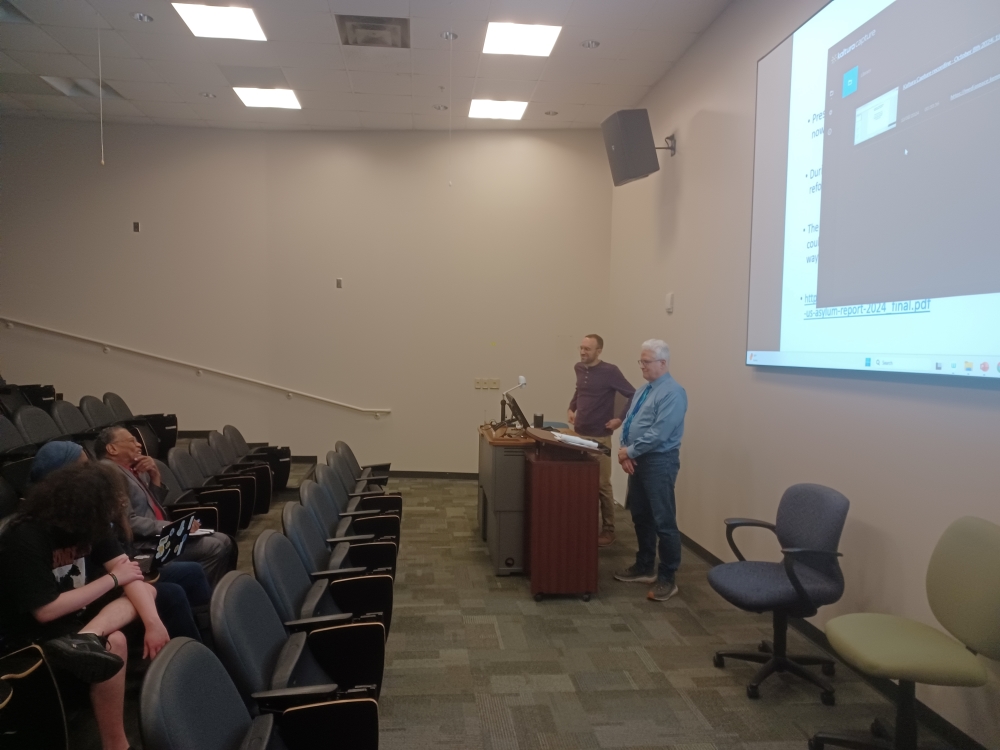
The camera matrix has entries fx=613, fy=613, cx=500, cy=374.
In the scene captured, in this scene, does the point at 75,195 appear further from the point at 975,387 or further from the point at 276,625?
the point at 975,387

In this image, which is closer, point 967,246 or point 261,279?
point 967,246

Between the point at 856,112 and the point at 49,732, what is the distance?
147 inches

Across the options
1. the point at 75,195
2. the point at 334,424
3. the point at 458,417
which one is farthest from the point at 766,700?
the point at 75,195

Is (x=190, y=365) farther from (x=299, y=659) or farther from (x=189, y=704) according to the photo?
(x=189, y=704)

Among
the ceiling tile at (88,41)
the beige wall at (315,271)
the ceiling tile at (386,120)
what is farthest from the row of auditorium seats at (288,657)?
the ceiling tile at (386,120)

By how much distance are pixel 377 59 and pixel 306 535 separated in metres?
3.94

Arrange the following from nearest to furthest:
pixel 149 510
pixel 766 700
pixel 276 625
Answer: pixel 276 625
pixel 766 700
pixel 149 510

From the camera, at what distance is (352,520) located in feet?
11.2

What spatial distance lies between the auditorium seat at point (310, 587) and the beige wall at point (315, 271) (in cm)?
441

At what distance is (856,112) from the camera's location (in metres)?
2.76

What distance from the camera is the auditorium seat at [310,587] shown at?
7.14ft

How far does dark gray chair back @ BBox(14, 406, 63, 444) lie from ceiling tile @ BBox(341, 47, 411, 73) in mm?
3601

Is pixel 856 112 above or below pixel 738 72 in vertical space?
below

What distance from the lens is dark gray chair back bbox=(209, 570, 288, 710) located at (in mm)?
1691
